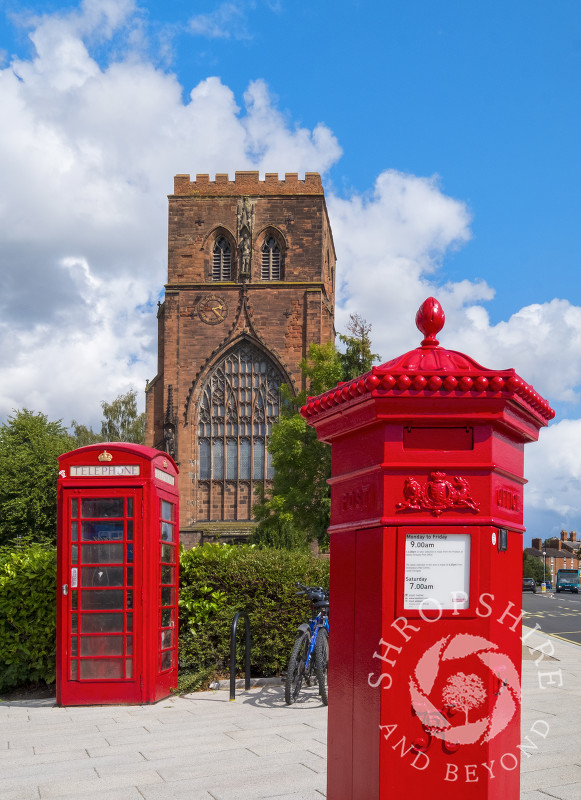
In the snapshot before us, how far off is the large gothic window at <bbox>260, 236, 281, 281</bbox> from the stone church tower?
0.05 m

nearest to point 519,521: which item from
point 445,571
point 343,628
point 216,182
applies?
point 445,571

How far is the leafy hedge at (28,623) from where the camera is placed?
33.8 ft

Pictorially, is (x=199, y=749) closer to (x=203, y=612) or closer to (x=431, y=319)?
(x=203, y=612)

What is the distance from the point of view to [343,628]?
330 centimetres

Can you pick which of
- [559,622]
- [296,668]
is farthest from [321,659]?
[559,622]

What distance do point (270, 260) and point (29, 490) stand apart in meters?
17.2

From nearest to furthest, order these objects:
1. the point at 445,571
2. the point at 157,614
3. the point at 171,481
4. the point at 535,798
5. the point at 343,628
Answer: the point at 445,571
the point at 343,628
the point at 535,798
the point at 157,614
the point at 171,481

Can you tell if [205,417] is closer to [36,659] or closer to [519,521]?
[36,659]

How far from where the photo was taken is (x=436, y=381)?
296 cm

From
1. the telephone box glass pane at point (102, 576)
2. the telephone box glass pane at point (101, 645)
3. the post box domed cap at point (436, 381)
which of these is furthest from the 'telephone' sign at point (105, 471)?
the post box domed cap at point (436, 381)

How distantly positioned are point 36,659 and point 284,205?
115 feet

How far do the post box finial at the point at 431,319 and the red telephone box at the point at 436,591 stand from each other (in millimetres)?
457

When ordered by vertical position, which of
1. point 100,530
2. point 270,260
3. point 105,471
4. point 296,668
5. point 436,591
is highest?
point 270,260

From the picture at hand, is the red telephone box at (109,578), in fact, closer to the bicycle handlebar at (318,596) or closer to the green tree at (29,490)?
the bicycle handlebar at (318,596)
